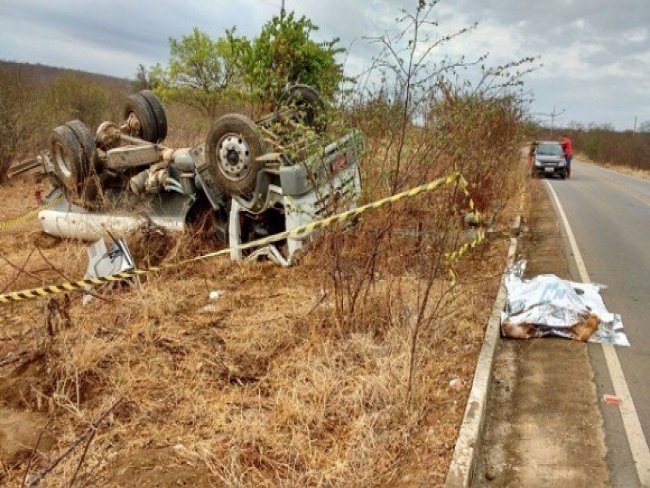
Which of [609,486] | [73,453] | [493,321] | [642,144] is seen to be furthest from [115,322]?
[642,144]

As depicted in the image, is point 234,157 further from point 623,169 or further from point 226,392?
point 623,169

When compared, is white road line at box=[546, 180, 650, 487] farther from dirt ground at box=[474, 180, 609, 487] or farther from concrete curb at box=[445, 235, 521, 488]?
concrete curb at box=[445, 235, 521, 488]

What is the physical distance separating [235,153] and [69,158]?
2.68m

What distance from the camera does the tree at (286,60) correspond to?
564 centimetres

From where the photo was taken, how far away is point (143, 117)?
331 inches

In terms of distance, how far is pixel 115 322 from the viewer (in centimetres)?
494

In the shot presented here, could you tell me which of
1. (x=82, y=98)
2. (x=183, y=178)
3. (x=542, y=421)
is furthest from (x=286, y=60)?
(x=82, y=98)

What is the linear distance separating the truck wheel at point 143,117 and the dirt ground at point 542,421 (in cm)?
619

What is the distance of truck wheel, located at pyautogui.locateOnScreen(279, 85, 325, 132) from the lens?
5.03 metres

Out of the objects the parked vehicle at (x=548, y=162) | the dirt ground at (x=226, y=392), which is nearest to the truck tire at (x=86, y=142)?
the dirt ground at (x=226, y=392)

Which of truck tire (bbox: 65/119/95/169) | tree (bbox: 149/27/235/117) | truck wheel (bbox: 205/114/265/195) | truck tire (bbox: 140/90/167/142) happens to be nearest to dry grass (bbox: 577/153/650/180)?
tree (bbox: 149/27/235/117)

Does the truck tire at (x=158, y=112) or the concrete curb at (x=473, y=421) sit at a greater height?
the truck tire at (x=158, y=112)

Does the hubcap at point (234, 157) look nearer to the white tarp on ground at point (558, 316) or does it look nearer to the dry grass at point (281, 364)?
the dry grass at point (281, 364)

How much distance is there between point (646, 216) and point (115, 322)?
12.2 meters
